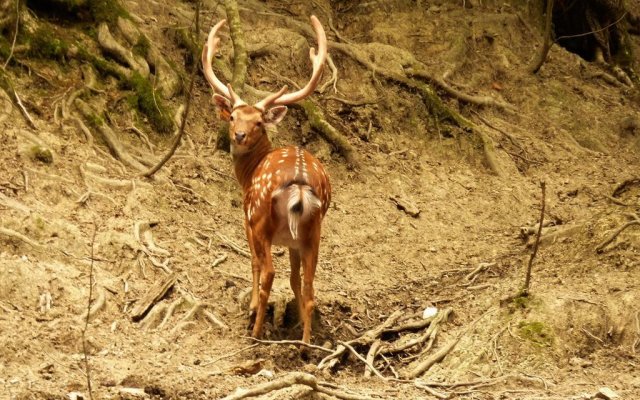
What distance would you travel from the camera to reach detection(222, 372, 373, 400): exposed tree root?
611 centimetres

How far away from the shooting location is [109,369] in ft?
21.3

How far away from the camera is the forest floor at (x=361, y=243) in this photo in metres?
7.12

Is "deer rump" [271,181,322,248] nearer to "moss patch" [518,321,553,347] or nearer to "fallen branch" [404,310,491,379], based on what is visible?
"fallen branch" [404,310,491,379]

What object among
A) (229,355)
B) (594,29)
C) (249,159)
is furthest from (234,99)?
(594,29)

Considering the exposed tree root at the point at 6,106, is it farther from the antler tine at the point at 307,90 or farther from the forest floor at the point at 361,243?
the antler tine at the point at 307,90

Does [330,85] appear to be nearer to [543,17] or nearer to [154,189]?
[154,189]

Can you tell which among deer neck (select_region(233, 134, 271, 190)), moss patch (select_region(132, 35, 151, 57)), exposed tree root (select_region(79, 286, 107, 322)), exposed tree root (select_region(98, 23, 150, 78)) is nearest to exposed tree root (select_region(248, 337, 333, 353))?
exposed tree root (select_region(79, 286, 107, 322))

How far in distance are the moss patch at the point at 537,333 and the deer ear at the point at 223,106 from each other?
3.36 metres

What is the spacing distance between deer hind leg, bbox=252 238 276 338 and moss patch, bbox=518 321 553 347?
6.90ft

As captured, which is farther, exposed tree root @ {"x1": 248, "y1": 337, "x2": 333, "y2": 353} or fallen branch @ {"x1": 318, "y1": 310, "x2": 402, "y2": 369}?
fallen branch @ {"x1": 318, "y1": 310, "x2": 402, "y2": 369}

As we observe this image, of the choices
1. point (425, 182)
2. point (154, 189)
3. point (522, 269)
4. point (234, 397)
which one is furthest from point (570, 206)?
point (234, 397)

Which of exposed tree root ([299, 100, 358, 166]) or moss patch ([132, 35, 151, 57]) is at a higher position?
moss patch ([132, 35, 151, 57])

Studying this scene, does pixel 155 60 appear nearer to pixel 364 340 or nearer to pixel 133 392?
pixel 364 340

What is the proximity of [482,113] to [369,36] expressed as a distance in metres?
2.22
